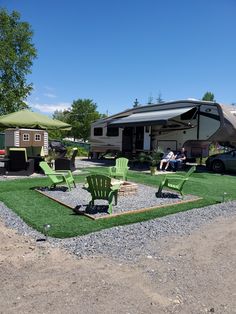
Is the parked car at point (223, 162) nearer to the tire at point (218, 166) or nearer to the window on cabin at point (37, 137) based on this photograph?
the tire at point (218, 166)

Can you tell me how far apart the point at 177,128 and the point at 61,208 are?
10590mm

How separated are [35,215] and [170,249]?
287 cm

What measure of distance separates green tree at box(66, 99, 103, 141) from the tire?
32369 mm

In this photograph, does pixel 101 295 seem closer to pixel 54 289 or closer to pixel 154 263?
pixel 54 289

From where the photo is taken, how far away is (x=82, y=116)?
48469mm

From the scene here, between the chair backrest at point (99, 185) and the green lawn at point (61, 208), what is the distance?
0.60 m

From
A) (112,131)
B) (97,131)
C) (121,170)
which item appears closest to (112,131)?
(112,131)

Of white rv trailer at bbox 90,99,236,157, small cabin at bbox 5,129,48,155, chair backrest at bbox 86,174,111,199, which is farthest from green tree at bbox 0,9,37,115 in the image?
chair backrest at bbox 86,174,111,199

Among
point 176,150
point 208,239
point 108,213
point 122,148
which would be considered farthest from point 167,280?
point 122,148

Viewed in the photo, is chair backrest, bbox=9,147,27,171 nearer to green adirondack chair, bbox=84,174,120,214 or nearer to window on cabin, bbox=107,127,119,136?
green adirondack chair, bbox=84,174,120,214

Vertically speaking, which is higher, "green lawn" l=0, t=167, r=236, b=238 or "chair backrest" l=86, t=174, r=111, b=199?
"chair backrest" l=86, t=174, r=111, b=199

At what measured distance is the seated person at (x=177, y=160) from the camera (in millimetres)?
14530

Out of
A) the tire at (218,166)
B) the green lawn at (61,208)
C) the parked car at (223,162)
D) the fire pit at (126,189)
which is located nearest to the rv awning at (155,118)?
the parked car at (223,162)

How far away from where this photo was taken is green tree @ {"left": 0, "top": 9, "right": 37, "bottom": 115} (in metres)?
29.9
